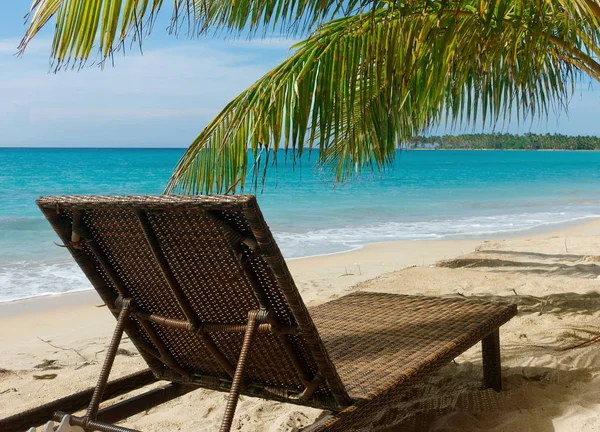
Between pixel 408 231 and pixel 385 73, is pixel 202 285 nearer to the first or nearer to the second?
pixel 385 73

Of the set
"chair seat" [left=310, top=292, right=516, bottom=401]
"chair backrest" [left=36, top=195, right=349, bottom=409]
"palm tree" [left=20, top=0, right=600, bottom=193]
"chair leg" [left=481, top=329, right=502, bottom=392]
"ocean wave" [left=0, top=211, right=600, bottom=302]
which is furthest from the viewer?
"ocean wave" [left=0, top=211, right=600, bottom=302]

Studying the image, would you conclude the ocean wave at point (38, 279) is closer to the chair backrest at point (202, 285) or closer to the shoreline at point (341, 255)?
the shoreline at point (341, 255)

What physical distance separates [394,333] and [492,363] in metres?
0.50

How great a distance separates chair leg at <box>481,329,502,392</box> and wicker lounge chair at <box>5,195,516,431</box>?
299 mm

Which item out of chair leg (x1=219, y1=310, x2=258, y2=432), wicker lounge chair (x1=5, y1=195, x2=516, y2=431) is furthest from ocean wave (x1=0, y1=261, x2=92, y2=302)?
chair leg (x1=219, y1=310, x2=258, y2=432)

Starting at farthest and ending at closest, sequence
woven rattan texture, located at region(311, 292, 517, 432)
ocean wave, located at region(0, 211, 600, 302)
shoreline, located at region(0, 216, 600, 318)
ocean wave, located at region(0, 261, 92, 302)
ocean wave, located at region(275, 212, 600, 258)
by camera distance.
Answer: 1. ocean wave, located at region(275, 212, 600, 258)
2. ocean wave, located at region(0, 211, 600, 302)
3. ocean wave, located at region(0, 261, 92, 302)
4. shoreline, located at region(0, 216, 600, 318)
5. woven rattan texture, located at region(311, 292, 517, 432)

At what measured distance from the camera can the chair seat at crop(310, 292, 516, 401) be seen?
6.46ft

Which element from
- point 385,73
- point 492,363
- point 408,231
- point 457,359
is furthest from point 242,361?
point 408,231

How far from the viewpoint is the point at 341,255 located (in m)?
8.53

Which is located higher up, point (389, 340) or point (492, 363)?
point (389, 340)

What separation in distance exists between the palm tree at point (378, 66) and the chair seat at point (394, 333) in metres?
0.87

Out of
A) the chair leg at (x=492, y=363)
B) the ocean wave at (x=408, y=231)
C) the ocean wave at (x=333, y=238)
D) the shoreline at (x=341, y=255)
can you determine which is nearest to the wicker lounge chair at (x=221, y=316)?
the chair leg at (x=492, y=363)

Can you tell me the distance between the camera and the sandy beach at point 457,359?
7.97 feet

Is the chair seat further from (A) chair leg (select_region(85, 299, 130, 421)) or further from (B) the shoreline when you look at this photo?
(B) the shoreline
